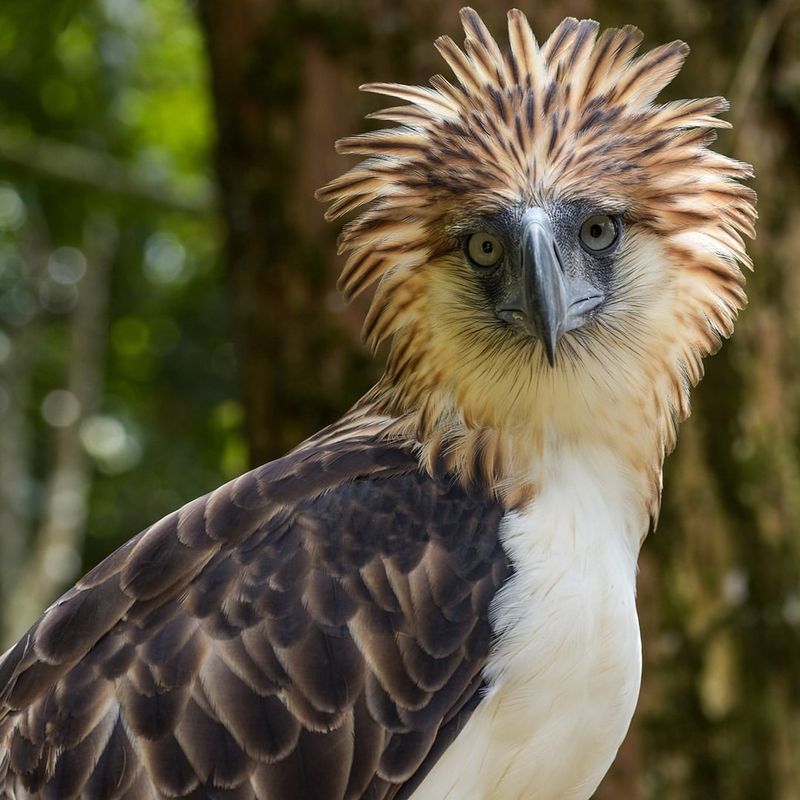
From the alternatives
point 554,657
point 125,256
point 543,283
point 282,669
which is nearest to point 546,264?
point 543,283

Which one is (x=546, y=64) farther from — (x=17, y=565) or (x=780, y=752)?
(x=17, y=565)

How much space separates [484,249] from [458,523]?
783 mm

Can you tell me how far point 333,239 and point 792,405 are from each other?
2.35 metres

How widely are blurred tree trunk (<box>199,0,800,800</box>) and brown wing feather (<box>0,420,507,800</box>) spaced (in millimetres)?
2315

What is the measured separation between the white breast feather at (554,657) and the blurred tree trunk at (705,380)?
217 cm

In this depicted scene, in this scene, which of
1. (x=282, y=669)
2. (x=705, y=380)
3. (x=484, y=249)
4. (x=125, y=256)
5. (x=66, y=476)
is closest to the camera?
(x=282, y=669)

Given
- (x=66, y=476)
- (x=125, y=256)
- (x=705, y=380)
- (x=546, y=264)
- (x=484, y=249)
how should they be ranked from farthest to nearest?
(x=125, y=256) < (x=66, y=476) < (x=705, y=380) < (x=484, y=249) < (x=546, y=264)

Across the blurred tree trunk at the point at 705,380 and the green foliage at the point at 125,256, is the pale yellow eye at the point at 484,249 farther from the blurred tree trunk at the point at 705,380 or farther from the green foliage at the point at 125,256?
the green foliage at the point at 125,256

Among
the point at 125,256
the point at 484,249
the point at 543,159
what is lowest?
the point at 484,249

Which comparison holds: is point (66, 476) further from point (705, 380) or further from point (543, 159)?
point (543, 159)

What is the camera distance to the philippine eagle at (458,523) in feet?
10.9

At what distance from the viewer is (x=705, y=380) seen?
19.0ft

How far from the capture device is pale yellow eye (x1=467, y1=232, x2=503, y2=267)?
341 cm

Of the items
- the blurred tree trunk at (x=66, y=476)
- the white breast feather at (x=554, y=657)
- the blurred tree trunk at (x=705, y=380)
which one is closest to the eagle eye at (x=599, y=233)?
the white breast feather at (x=554, y=657)
